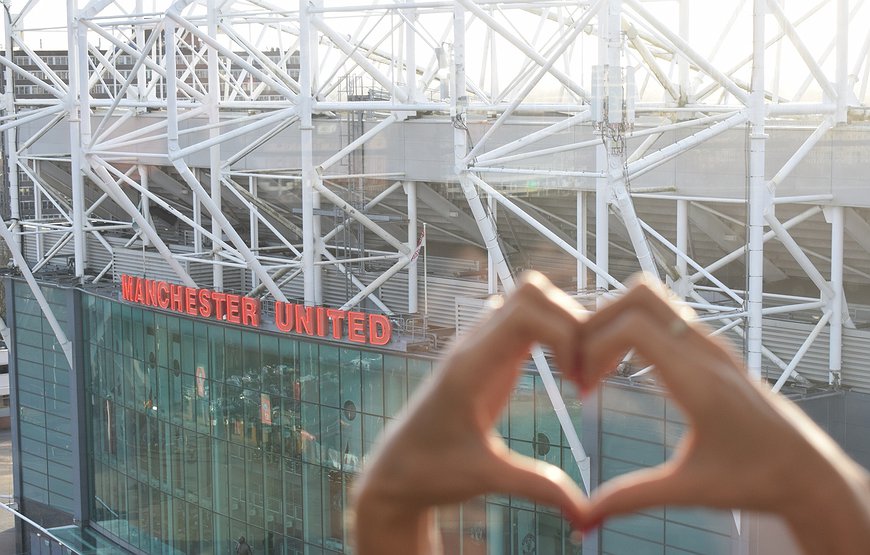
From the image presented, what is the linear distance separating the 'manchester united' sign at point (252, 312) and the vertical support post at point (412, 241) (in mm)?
2501

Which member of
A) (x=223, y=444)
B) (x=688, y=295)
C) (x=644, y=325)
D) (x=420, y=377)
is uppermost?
(x=644, y=325)

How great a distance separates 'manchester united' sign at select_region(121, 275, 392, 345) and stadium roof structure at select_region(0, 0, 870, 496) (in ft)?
3.13

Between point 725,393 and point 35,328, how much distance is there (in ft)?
153

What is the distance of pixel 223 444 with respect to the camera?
40094 mm

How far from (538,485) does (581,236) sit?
2618 cm

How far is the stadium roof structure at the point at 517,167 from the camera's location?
2603 cm

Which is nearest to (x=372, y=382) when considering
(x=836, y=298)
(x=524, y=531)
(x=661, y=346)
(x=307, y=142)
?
(x=524, y=531)

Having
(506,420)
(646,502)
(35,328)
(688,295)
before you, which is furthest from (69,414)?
(646,502)

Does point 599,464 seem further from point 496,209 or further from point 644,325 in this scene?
point 644,325

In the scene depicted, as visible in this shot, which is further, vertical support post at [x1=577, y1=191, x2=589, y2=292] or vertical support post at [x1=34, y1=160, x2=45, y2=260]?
vertical support post at [x1=34, y1=160, x2=45, y2=260]

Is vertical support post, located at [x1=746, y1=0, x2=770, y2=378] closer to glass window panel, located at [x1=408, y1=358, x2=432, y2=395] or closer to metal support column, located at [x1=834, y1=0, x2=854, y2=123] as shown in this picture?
metal support column, located at [x1=834, y1=0, x2=854, y2=123]

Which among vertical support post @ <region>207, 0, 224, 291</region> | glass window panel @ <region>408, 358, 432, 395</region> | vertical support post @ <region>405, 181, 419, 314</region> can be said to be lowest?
glass window panel @ <region>408, 358, 432, 395</region>

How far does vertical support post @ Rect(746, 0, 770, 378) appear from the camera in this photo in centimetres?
2389

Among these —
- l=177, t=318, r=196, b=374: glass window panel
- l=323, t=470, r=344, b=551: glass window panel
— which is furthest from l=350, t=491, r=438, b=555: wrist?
l=177, t=318, r=196, b=374: glass window panel
